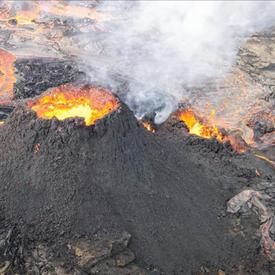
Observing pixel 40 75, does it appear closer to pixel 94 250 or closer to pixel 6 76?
pixel 6 76

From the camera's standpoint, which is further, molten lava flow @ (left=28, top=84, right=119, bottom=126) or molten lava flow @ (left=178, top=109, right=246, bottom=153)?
molten lava flow @ (left=178, top=109, right=246, bottom=153)

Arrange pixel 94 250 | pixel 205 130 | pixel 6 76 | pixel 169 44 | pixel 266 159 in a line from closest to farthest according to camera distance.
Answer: pixel 94 250
pixel 266 159
pixel 205 130
pixel 6 76
pixel 169 44

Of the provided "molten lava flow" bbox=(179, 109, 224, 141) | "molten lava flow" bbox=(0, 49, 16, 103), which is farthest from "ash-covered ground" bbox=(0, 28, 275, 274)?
"molten lava flow" bbox=(0, 49, 16, 103)

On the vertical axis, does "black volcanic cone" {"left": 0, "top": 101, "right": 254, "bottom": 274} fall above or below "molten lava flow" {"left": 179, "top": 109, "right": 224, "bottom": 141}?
above

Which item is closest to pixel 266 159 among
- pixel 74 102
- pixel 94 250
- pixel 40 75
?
pixel 74 102

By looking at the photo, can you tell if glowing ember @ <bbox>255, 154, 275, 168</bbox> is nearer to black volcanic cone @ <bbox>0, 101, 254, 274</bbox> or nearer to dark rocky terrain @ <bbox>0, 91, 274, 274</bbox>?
dark rocky terrain @ <bbox>0, 91, 274, 274</bbox>

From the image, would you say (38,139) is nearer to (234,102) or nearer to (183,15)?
(234,102)
